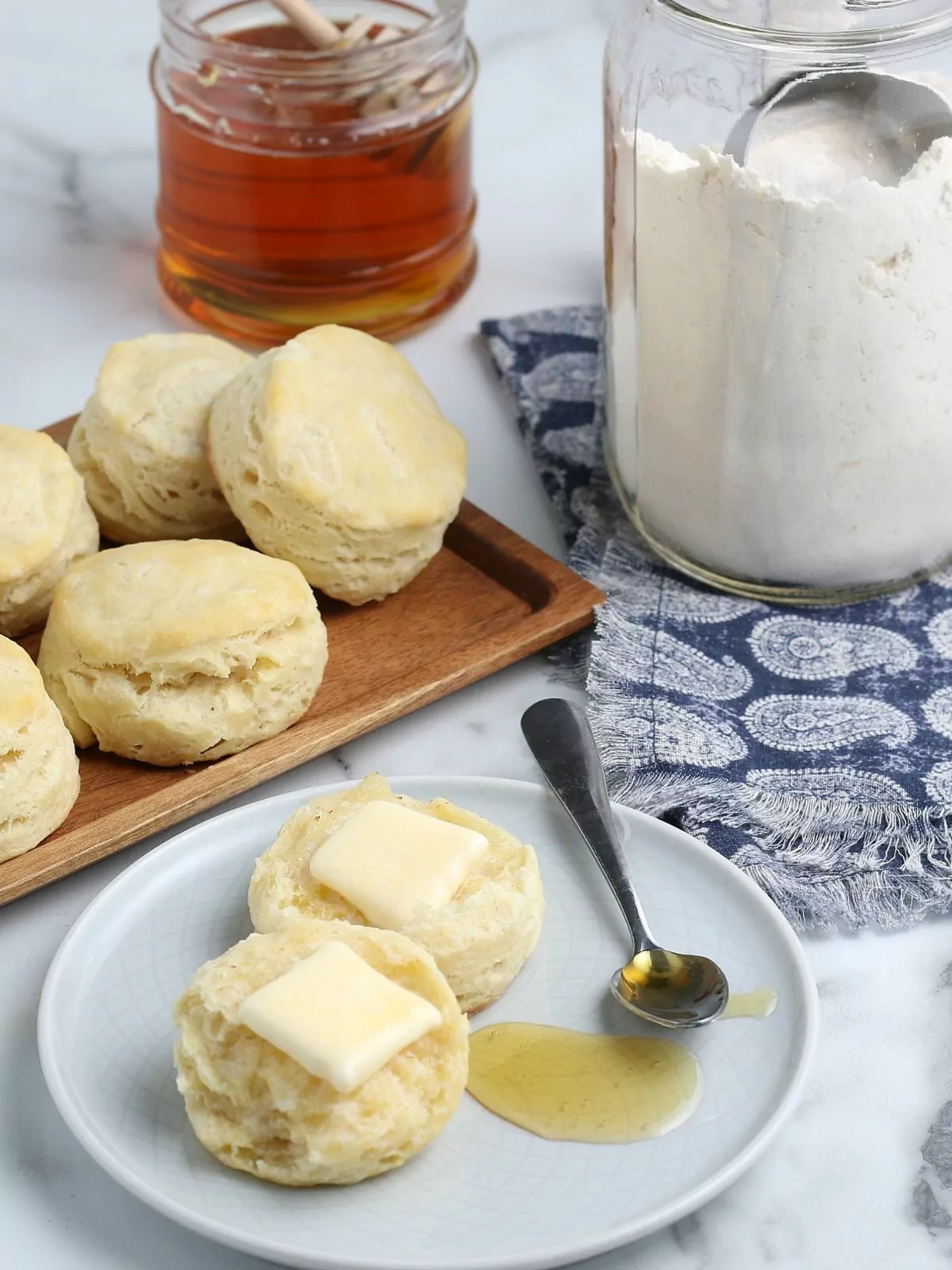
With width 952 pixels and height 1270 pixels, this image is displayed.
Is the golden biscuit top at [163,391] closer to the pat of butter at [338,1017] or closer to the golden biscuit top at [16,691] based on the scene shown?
the golden biscuit top at [16,691]

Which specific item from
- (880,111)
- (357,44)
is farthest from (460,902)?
(357,44)

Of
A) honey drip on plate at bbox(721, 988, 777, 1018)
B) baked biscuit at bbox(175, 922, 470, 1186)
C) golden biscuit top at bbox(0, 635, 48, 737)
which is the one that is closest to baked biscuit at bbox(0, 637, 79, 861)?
golden biscuit top at bbox(0, 635, 48, 737)

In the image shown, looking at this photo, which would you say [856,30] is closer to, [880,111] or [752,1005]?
[880,111]

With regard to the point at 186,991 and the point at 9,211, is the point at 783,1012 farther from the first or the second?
the point at 9,211

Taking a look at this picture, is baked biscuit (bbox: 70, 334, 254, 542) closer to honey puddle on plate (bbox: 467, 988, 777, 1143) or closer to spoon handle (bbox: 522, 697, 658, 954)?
spoon handle (bbox: 522, 697, 658, 954)

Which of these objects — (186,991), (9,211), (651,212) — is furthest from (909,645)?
(9,211)

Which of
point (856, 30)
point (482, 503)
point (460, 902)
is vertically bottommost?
point (482, 503)
